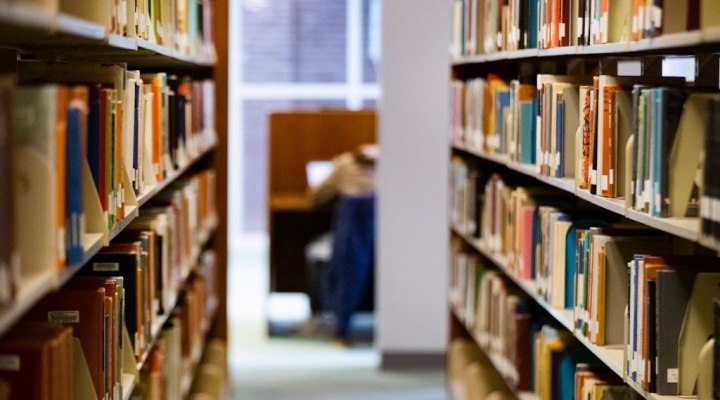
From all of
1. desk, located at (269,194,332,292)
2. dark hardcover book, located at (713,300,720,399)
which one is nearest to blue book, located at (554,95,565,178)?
dark hardcover book, located at (713,300,720,399)

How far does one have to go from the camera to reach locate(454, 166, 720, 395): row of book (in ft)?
6.95

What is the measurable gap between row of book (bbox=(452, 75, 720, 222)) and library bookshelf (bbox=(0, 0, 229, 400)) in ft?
3.58

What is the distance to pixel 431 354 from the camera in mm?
5543

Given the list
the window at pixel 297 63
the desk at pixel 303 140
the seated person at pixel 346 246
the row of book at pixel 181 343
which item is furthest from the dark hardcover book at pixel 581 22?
the window at pixel 297 63

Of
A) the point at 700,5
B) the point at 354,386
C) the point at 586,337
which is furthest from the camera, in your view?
the point at 354,386

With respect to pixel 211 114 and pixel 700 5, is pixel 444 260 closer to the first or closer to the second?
pixel 211 114

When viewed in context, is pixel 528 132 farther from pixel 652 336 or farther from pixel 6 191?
pixel 6 191

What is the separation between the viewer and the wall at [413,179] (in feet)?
17.4

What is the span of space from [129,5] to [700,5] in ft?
4.21

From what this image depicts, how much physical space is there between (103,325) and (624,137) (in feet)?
4.04

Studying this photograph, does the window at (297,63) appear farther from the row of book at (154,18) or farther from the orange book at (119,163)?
the orange book at (119,163)

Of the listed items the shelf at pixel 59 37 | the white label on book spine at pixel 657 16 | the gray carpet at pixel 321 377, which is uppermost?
the white label on book spine at pixel 657 16

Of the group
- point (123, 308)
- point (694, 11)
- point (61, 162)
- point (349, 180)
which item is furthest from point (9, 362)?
point (349, 180)

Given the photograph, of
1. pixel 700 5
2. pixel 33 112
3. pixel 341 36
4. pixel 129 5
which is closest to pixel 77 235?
pixel 33 112
